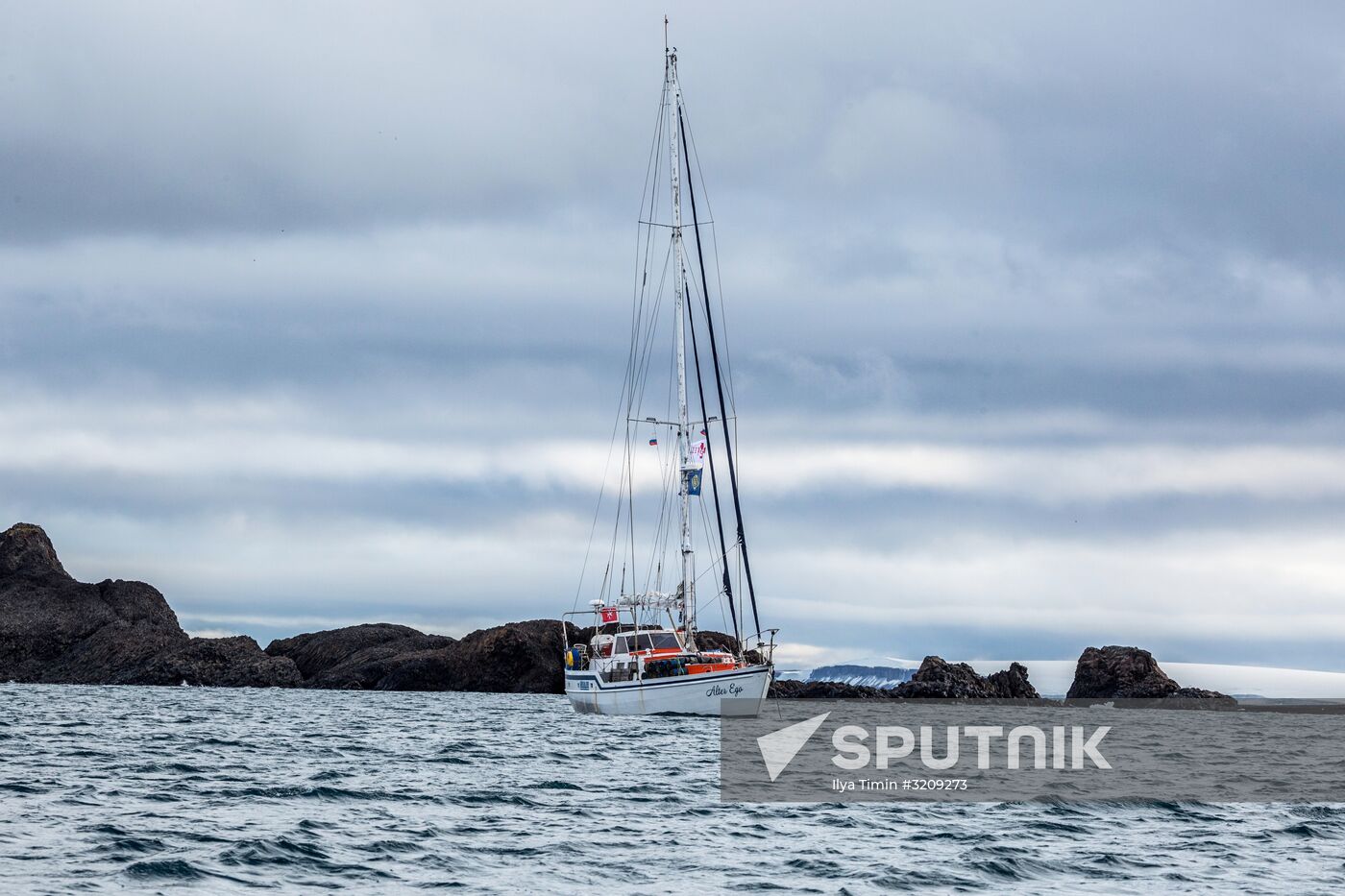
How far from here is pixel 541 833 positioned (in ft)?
71.2

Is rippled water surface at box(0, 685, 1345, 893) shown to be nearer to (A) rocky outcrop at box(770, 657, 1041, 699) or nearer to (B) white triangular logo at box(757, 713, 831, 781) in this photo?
(B) white triangular logo at box(757, 713, 831, 781)

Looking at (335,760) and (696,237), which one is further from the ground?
(696,237)

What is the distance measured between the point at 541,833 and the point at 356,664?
10694 centimetres

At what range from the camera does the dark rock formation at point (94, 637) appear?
117 meters

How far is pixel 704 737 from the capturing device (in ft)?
153

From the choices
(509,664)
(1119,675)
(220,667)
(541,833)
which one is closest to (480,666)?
(509,664)

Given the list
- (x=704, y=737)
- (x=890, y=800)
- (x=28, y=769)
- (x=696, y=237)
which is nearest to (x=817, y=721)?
(x=704, y=737)

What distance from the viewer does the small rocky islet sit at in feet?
377

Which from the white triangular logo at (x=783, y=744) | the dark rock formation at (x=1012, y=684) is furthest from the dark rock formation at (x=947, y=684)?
the white triangular logo at (x=783, y=744)

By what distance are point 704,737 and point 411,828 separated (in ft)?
85.4

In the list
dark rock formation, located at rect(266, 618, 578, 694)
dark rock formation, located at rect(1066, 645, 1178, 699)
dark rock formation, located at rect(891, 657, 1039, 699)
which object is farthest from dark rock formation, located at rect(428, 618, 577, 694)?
dark rock formation, located at rect(1066, 645, 1178, 699)

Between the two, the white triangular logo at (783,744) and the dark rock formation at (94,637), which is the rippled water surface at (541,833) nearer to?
the white triangular logo at (783,744)

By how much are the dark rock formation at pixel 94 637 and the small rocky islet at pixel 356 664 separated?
125 mm

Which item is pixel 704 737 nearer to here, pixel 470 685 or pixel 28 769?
pixel 28 769
